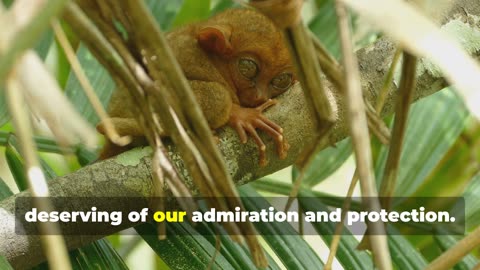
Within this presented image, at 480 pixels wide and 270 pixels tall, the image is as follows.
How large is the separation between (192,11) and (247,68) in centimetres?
83

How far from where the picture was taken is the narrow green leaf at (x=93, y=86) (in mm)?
3709

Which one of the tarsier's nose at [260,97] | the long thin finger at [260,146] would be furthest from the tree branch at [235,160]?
the tarsier's nose at [260,97]

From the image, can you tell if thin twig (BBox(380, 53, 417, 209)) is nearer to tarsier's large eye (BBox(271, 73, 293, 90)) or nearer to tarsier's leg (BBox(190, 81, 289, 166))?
tarsier's leg (BBox(190, 81, 289, 166))

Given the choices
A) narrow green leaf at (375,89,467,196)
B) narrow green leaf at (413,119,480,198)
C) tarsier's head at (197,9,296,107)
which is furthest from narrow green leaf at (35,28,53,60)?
narrow green leaf at (413,119,480,198)

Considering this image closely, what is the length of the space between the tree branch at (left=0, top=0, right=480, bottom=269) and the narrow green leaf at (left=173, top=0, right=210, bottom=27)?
5.72 feet

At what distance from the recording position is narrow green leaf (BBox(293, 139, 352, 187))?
376 cm

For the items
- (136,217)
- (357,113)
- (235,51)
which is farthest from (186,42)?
(357,113)

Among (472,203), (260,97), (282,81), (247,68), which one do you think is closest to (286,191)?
(260,97)

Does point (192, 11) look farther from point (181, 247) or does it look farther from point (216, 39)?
point (181, 247)

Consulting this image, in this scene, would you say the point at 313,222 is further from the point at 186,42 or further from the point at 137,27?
the point at 137,27

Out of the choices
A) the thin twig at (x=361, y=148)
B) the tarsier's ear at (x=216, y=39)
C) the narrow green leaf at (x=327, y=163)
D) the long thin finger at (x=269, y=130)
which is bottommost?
the thin twig at (x=361, y=148)

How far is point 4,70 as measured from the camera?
0.77m

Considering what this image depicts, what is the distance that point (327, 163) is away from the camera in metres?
3.89

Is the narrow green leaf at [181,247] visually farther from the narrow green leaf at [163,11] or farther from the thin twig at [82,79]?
the narrow green leaf at [163,11]
